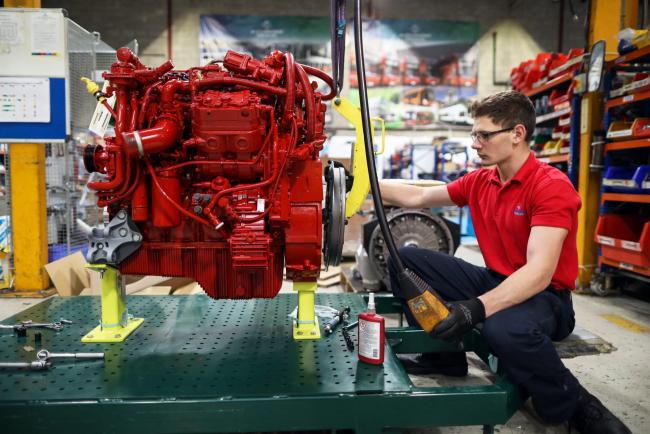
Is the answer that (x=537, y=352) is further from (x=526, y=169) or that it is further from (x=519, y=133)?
(x=519, y=133)

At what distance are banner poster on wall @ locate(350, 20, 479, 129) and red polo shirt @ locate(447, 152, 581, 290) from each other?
290 inches

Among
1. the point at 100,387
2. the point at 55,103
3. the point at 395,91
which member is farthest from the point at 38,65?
the point at 395,91

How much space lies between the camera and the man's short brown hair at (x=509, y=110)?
5.99 ft

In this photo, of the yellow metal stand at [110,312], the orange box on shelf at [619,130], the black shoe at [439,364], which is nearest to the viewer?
the yellow metal stand at [110,312]

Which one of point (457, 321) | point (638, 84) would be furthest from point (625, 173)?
point (457, 321)

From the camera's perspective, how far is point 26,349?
1709mm

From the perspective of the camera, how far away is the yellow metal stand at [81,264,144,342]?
180cm

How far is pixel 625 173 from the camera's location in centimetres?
379

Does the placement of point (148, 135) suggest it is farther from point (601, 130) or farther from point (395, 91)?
point (395, 91)

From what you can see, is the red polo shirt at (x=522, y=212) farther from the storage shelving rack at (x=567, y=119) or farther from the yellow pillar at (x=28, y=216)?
the yellow pillar at (x=28, y=216)

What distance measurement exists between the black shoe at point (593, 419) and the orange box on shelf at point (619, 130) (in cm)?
280

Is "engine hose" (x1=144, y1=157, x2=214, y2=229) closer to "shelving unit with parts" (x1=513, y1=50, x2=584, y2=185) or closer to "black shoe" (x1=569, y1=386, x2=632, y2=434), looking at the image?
"black shoe" (x1=569, y1=386, x2=632, y2=434)

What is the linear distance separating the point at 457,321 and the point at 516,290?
0.29 m

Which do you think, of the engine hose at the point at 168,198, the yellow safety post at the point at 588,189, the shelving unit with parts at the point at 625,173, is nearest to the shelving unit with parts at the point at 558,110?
the yellow safety post at the point at 588,189
